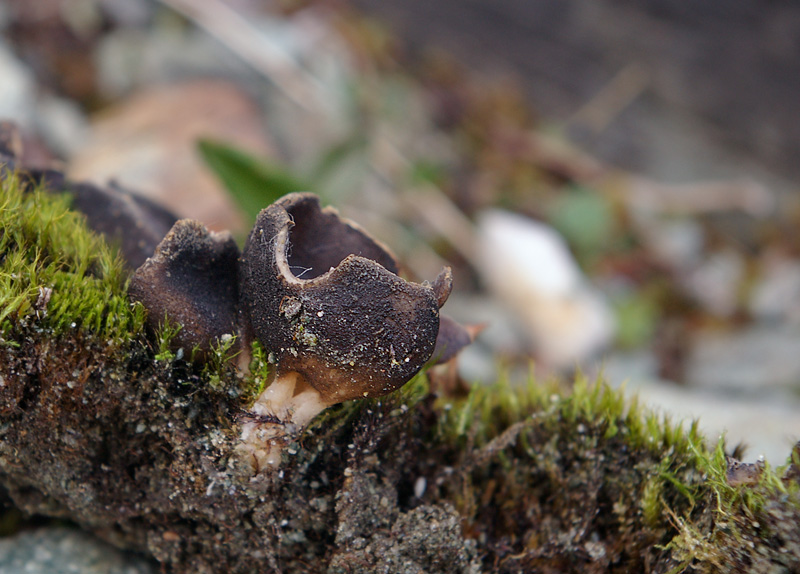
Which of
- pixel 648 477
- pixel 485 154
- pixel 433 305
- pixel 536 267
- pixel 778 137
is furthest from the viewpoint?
pixel 778 137

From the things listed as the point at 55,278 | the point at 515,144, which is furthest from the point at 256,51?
the point at 55,278

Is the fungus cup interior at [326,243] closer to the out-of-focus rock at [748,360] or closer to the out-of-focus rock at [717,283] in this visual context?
the out-of-focus rock at [748,360]

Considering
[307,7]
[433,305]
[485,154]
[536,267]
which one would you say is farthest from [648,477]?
[307,7]

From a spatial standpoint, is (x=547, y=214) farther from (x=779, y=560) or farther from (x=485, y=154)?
(x=779, y=560)

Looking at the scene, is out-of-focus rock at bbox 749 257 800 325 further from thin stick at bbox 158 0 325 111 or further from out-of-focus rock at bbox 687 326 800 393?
thin stick at bbox 158 0 325 111

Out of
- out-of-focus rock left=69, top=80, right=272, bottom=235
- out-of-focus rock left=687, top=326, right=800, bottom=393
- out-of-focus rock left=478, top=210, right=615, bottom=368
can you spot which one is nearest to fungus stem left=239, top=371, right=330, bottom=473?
out-of-focus rock left=69, top=80, right=272, bottom=235

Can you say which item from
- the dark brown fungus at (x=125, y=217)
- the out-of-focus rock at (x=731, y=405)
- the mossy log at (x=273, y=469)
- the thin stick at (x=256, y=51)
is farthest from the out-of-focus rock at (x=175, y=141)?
the out-of-focus rock at (x=731, y=405)
